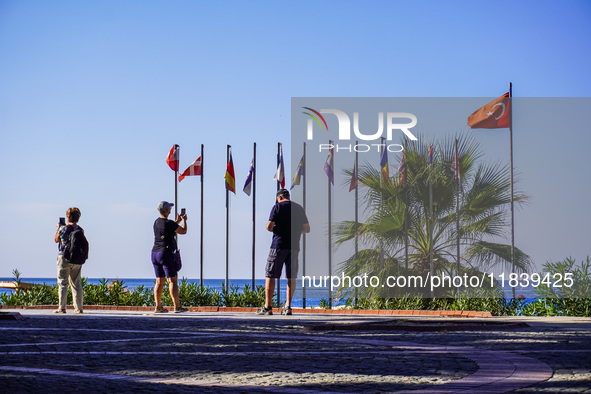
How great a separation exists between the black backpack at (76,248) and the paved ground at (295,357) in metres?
2.92

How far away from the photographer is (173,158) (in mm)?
23734

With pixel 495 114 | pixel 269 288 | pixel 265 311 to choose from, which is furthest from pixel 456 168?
pixel 269 288

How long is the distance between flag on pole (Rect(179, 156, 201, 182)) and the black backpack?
32.7 feet

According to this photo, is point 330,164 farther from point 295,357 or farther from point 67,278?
point 295,357

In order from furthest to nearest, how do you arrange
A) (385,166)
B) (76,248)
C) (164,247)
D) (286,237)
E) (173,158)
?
1. (173,158)
2. (385,166)
3. (76,248)
4. (164,247)
5. (286,237)

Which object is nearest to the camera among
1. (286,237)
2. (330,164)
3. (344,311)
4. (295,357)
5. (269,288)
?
(295,357)

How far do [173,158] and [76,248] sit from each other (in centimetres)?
1018

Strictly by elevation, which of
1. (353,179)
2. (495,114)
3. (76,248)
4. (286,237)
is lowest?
(76,248)

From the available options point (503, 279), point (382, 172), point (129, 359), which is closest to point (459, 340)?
point (129, 359)

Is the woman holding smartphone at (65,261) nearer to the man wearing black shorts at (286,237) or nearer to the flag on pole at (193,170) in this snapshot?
the man wearing black shorts at (286,237)

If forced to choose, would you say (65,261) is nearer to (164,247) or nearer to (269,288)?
(164,247)

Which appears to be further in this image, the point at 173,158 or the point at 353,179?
the point at 173,158

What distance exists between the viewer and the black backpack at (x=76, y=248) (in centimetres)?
1368

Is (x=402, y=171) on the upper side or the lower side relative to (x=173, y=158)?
lower
